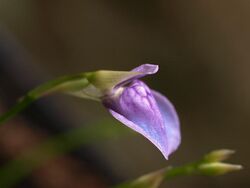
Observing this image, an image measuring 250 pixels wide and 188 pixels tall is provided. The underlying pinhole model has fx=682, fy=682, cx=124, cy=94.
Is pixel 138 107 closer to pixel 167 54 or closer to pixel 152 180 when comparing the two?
pixel 152 180

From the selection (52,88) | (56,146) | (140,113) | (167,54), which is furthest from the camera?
(167,54)

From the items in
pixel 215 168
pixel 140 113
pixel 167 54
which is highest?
pixel 140 113

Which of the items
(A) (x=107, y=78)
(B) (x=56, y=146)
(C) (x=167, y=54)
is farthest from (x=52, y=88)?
(C) (x=167, y=54)

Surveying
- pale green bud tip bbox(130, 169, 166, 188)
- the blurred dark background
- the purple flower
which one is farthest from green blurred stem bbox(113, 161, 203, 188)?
the blurred dark background

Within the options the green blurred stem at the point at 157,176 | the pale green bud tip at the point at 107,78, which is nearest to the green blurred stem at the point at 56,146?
the green blurred stem at the point at 157,176

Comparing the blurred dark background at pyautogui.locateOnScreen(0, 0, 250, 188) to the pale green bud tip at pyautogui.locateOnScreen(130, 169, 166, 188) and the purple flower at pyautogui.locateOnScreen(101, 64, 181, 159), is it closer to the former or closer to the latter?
the pale green bud tip at pyautogui.locateOnScreen(130, 169, 166, 188)

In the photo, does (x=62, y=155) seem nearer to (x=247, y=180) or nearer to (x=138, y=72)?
(x=247, y=180)
